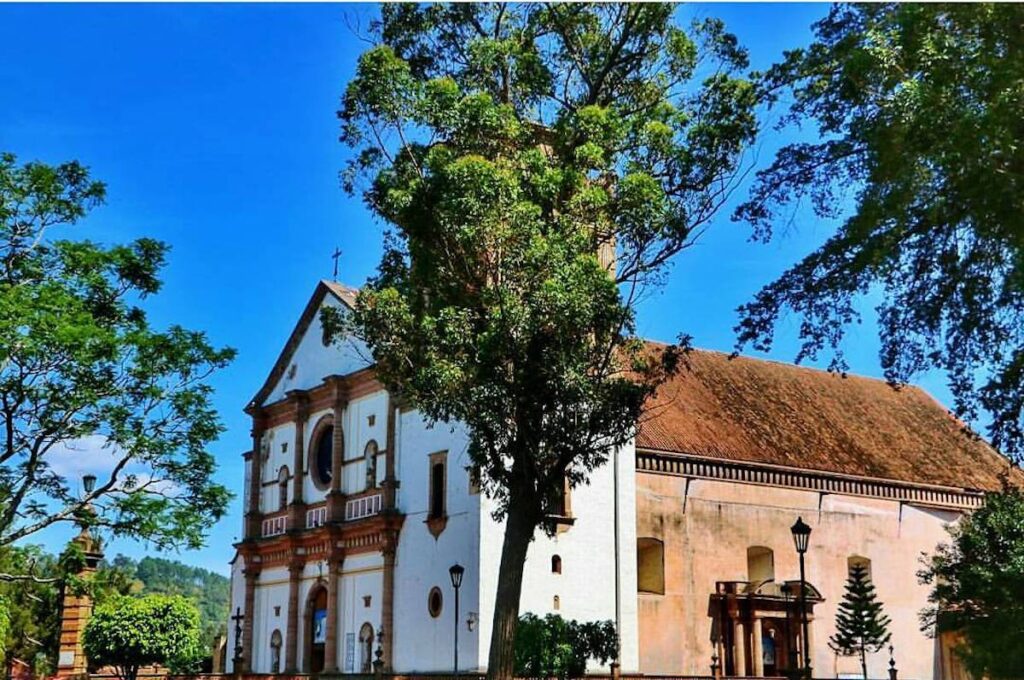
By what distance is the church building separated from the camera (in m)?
28.6

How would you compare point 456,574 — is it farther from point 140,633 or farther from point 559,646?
point 140,633

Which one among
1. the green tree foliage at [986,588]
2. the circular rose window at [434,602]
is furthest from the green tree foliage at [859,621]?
the circular rose window at [434,602]

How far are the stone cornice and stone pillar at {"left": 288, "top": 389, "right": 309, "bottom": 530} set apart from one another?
1013 centimetres

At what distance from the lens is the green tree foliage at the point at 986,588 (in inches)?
1061

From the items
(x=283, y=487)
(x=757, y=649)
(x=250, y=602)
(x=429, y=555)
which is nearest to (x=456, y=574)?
(x=429, y=555)

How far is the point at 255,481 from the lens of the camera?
36750 millimetres

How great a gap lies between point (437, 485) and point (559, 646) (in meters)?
5.56

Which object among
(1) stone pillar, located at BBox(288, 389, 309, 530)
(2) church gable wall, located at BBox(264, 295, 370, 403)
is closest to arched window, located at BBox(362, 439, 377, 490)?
(2) church gable wall, located at BBox(264, 295, 370, 403)

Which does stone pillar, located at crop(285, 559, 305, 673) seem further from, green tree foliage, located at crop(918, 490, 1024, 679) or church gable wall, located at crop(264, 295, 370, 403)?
green tree foliage, located at crop(918, 490, 1024, 679)

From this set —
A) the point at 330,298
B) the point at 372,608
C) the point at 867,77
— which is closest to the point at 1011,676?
the point at 372,608

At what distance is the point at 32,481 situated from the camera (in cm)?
2250

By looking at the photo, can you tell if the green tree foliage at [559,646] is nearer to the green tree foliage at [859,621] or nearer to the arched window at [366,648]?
the arched window at [366,648]

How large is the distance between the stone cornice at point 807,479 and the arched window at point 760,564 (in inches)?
74.7

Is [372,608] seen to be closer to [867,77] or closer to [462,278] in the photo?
[462,278]
